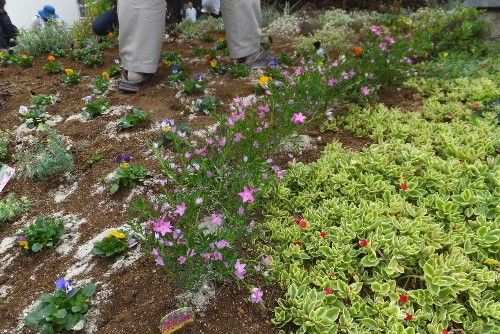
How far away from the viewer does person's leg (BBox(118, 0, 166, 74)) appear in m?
3.68

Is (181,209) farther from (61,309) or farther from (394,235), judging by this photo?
(394,235)

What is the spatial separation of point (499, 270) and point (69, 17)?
38.8 feet

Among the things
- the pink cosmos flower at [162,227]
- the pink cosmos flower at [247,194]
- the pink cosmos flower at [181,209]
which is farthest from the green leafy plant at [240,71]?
the pink cosmos flower at [162,227]

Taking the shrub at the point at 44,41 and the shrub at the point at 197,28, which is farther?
the shrub at the point at 197,28

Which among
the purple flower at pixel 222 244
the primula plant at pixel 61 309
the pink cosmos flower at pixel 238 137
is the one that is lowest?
the primula plant at pixel 61 309

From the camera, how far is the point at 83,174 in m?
2.91

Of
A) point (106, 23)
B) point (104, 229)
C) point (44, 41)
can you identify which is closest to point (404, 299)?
point (104, 229)

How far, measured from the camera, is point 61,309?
184 cm

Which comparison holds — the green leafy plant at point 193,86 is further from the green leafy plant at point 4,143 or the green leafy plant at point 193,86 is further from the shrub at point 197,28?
the shrub at point 197,28

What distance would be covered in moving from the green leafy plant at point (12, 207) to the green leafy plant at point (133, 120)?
33.0 inches

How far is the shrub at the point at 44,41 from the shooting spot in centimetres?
530

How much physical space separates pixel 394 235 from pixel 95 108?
2.42m

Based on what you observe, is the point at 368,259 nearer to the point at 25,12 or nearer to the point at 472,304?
the point at 472,304

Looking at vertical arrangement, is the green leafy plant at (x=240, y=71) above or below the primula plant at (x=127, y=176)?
below
